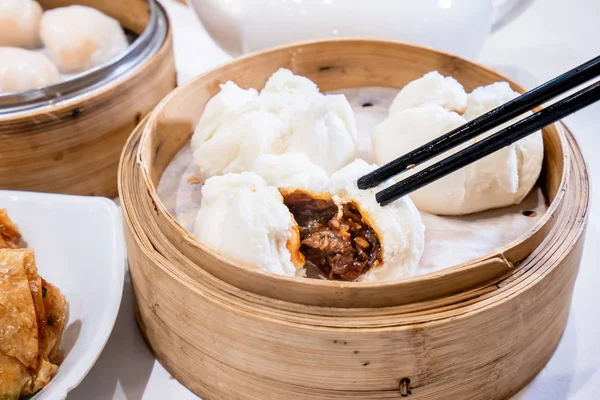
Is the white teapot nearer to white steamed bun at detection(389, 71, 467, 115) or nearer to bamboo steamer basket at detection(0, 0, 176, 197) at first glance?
bamboo steamer basket at detection(0, 0, 176, 197)

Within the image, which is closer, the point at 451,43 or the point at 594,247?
the point at 594,247

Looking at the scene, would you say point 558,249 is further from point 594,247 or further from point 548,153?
point 594,247

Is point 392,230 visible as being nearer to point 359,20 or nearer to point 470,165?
point 470,165

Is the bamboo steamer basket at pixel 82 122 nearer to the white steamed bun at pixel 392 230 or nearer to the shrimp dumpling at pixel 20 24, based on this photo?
the shrimp dumpling at pixel 20 24

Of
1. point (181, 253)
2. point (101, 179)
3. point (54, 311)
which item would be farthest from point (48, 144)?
point (181, 253)

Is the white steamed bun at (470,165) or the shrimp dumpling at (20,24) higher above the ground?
the white steamed bun at (470,165)

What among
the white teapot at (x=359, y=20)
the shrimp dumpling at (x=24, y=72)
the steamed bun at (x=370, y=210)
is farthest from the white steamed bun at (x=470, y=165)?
A: the shrimp dumpling at (x=24, y=72)
